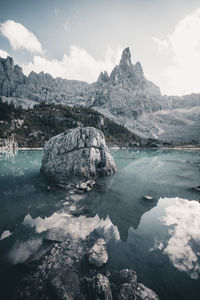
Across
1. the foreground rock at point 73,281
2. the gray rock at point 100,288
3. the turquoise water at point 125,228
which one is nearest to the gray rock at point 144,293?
the foreground rock at point 73,281

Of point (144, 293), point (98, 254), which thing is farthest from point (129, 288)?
point (98, 254)

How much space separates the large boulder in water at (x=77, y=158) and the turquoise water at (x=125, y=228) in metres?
5.22

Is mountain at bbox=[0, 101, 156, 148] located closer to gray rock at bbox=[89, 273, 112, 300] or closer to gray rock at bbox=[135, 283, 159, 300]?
gray rock at bbox=[89, 273, 112, 300]

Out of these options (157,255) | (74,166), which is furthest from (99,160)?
(157,255)

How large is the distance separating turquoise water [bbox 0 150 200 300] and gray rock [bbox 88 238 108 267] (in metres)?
0.47

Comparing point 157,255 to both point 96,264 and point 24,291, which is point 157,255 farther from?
point 24,291

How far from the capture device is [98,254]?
9906 millimetres

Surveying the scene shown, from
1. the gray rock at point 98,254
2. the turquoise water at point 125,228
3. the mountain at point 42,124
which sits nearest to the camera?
the turquoise water at point 125,228

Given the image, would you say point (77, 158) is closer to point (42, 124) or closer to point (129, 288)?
point (129, 288)

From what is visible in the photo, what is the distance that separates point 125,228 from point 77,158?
18.3 metres

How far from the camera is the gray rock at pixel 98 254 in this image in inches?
369

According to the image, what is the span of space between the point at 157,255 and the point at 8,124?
413 feet

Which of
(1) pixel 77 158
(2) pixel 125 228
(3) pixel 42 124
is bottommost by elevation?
(2) pixel 125 228

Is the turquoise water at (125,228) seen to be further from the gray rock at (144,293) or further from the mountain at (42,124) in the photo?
the mountain at (42,124)
